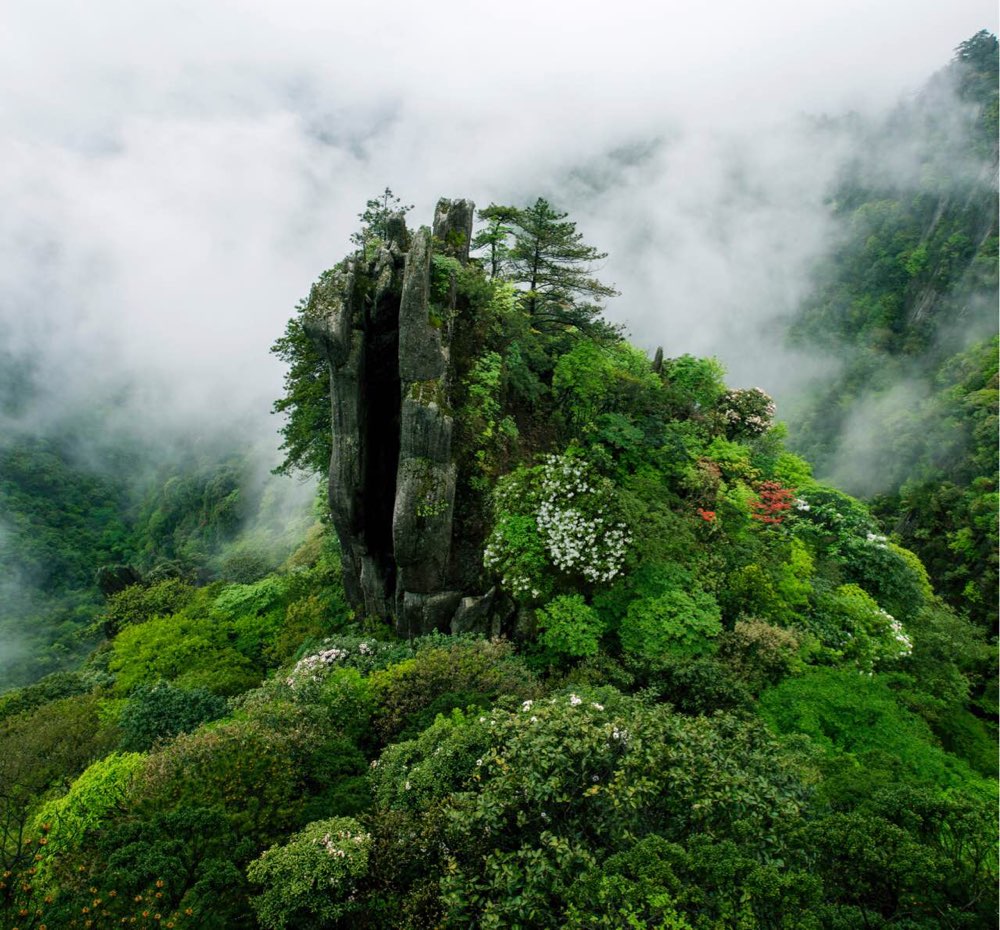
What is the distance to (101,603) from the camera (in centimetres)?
6462

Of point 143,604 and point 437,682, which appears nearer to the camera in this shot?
point 437,682

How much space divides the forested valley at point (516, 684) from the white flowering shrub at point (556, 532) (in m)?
0.09

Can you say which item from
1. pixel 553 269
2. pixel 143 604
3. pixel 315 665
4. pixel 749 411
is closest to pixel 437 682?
pixel 315 665

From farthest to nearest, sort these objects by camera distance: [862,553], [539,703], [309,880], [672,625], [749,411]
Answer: [749,411], [862,553], [672,625], [539,703], [309,880]

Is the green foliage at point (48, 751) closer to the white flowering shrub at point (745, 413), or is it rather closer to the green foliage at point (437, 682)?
the green foliage at point (437, 682)

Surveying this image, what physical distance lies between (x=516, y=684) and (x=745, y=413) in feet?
53.7

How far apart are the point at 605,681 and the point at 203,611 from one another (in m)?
20.4

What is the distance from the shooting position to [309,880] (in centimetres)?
810

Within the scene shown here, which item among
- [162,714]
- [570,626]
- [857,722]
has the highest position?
[570,626]

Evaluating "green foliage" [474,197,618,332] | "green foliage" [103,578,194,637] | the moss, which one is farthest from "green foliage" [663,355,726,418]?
"green foliage" [103,578,194,637]

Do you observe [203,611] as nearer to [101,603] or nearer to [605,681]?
[605,681]

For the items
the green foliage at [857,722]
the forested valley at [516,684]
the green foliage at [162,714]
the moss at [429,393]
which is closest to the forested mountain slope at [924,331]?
the forested valley at [516,684]

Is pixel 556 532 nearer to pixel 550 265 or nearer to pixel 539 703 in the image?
pixel 539 703

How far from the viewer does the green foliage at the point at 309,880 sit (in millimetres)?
8016
